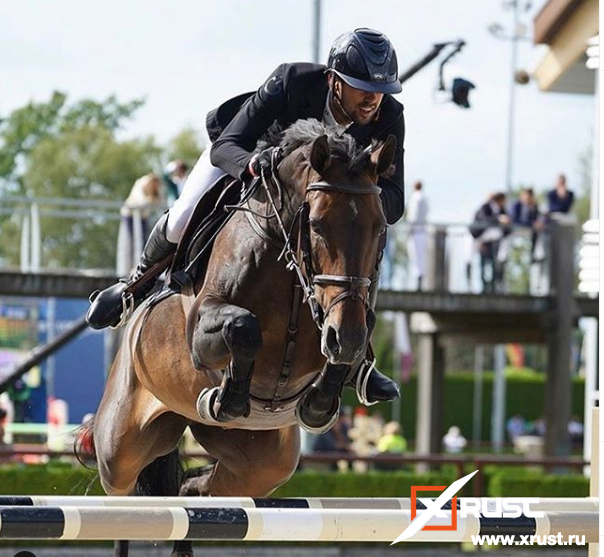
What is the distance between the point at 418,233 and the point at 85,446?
37.2 ft

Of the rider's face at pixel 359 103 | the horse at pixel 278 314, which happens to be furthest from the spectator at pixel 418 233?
the rider's face at pixel 359 103

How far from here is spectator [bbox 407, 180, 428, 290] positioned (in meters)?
17.6

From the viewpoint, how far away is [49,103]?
40281 millimetres

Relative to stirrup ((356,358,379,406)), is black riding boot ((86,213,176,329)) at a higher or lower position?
higher

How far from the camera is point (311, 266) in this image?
15.9ft

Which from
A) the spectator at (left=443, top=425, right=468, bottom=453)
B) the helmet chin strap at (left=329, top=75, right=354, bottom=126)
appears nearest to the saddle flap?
the helmet chin strap at (left=329, top=75, right=354, bottom=126)

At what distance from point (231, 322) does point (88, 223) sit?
102ft

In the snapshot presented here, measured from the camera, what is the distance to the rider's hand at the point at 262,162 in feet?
17.1

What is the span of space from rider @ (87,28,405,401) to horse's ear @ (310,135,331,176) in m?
0.33

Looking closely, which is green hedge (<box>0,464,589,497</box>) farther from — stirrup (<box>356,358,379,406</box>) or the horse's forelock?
the horse's forelock

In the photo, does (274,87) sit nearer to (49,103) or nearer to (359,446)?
(359,446)

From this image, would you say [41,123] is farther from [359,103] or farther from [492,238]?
[359,103]

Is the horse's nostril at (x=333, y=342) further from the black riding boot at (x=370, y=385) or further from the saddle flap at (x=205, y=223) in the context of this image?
the saddle flap at (x=205, y=223)

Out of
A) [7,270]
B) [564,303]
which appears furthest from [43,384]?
[564,303]
